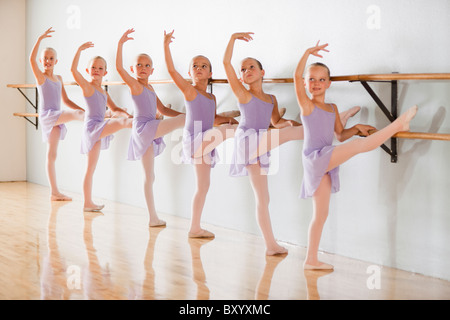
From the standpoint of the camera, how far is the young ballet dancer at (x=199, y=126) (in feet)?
12.3

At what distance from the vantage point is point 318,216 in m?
3.10

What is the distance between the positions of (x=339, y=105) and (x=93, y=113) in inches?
80.4

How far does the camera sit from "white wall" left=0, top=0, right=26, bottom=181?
6703 millimetres

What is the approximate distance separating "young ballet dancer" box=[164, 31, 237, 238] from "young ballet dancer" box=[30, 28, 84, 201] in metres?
1.60

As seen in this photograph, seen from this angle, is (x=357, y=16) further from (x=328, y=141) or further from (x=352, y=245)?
(x=352, y=245)

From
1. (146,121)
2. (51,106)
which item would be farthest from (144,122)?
(51,106)

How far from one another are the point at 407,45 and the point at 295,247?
1288mm

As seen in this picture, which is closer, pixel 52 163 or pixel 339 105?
pixel 339 105

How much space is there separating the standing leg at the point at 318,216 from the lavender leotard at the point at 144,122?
1.42 metres

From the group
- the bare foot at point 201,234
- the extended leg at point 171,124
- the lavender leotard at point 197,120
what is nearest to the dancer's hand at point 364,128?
the lavender leotard at point 197,120

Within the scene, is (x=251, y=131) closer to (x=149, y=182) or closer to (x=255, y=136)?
(x=255, y=136)

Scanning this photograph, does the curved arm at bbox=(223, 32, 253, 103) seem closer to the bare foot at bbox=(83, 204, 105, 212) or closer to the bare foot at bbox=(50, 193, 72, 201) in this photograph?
the bare foot at bbox=(83, 204, 105, 212)

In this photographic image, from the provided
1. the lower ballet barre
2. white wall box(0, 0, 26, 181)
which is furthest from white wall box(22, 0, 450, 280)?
white wall box(0, 0, 26, 181)

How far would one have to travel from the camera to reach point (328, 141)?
10.2 feet
